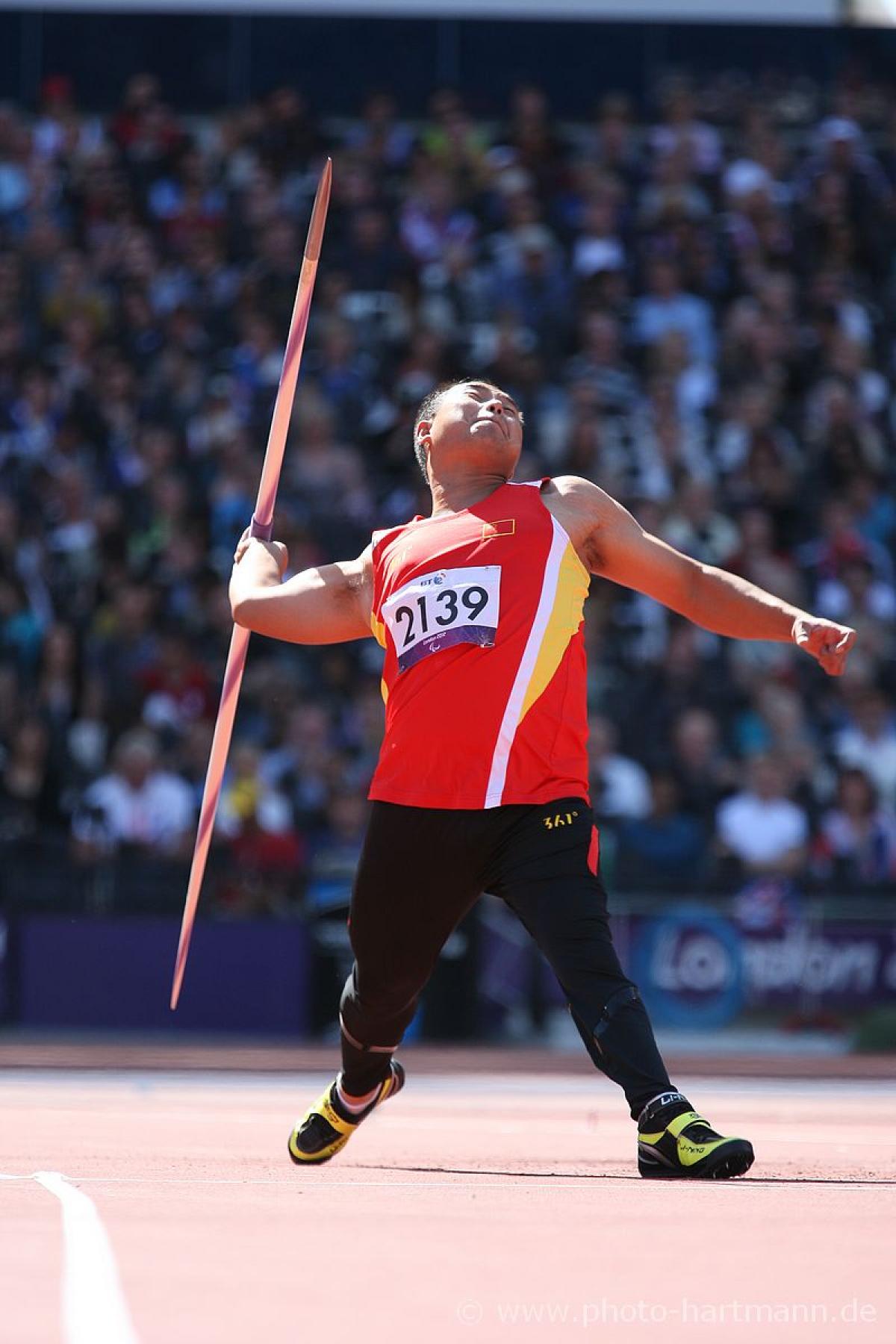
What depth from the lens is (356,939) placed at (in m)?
6.23

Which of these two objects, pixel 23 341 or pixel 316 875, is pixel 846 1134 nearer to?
pixel 316 875

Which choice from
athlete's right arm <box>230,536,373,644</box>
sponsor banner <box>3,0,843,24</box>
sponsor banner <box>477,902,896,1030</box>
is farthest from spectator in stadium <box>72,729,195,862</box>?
sponsor banner <box>3,0,843,24</box>

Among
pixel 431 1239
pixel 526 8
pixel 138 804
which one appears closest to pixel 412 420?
pixel 138 804

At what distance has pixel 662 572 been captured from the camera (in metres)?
6.29

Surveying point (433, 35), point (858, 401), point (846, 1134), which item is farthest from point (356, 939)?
point (433, 35)

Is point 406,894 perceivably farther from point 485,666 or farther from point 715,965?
point 715,965

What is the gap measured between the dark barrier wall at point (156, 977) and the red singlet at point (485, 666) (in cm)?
853

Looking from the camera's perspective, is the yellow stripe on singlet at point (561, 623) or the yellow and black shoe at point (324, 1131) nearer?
the yellow stripe on singlet at point (561, 623)

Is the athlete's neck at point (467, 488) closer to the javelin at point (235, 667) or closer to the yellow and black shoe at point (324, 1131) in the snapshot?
the javelin at point (235, 667)

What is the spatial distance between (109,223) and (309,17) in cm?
409

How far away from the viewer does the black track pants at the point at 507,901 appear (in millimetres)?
5941

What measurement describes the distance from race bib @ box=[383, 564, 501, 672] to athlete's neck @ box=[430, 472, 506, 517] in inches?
13.1

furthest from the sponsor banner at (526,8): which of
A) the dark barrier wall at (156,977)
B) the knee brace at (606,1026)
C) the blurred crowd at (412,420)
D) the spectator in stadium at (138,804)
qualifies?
the knee brace at (606,1026)

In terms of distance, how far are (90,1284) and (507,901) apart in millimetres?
2529
